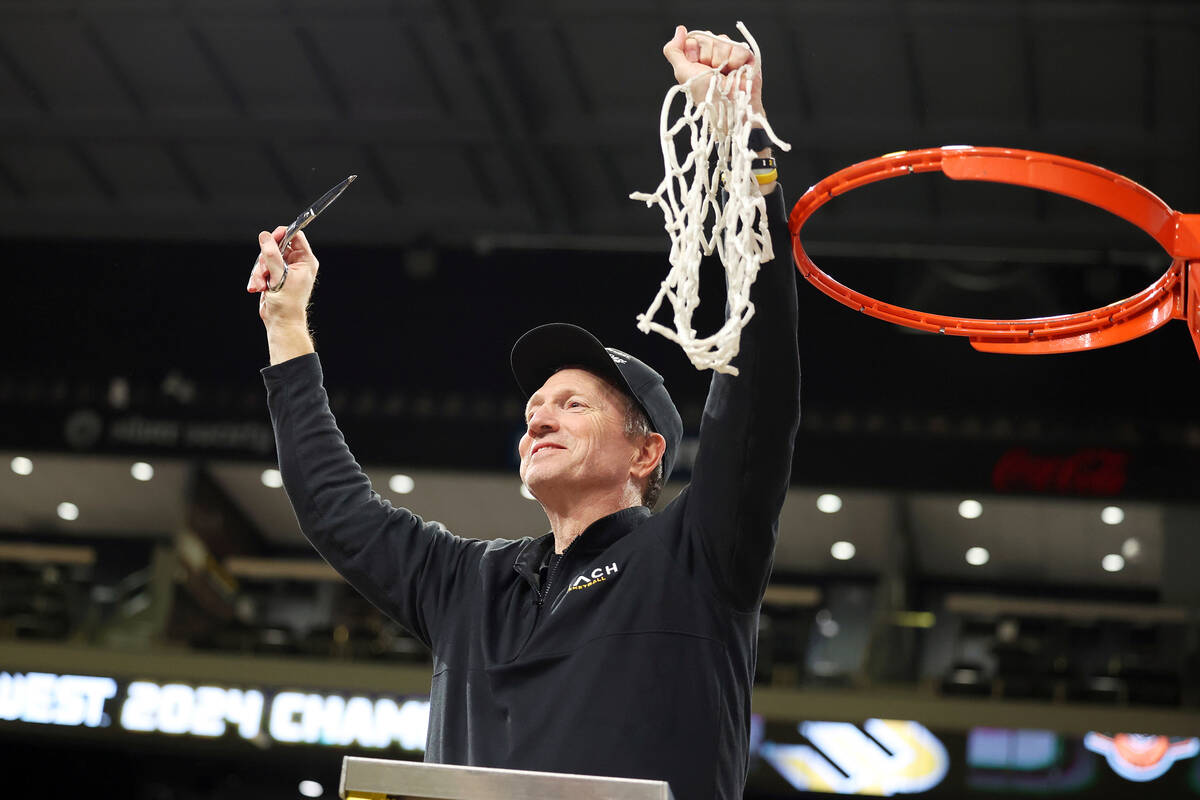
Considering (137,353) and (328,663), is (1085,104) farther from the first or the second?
(137,353)

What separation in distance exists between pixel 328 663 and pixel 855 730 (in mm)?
4676

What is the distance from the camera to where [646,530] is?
2.39 meters

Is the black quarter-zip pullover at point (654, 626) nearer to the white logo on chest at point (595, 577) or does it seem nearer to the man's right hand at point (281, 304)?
the white logo on chest at point (595, 577)

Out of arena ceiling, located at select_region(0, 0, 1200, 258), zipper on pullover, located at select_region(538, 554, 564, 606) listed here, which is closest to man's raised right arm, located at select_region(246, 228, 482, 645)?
zipper on pullover, located at select_region(538, 554, 564, 606)

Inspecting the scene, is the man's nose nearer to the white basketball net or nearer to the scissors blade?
the white basketball net

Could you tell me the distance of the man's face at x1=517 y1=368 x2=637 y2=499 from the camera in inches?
98.7

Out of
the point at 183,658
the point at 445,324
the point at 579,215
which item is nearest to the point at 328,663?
the point at 183,658

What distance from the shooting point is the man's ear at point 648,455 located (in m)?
2.62

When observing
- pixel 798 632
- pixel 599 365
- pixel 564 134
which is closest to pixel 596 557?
pixel 599 365

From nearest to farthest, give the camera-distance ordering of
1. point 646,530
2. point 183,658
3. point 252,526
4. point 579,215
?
point 646,530 < point 183,658 < point 579,215 < point 252,526

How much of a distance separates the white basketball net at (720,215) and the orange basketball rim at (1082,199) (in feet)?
0.91

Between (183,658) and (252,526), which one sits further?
(252,526)

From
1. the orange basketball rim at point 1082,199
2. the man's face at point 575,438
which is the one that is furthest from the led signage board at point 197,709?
the man's face at point 575,438

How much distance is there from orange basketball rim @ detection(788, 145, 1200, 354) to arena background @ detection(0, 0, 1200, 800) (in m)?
9.03
